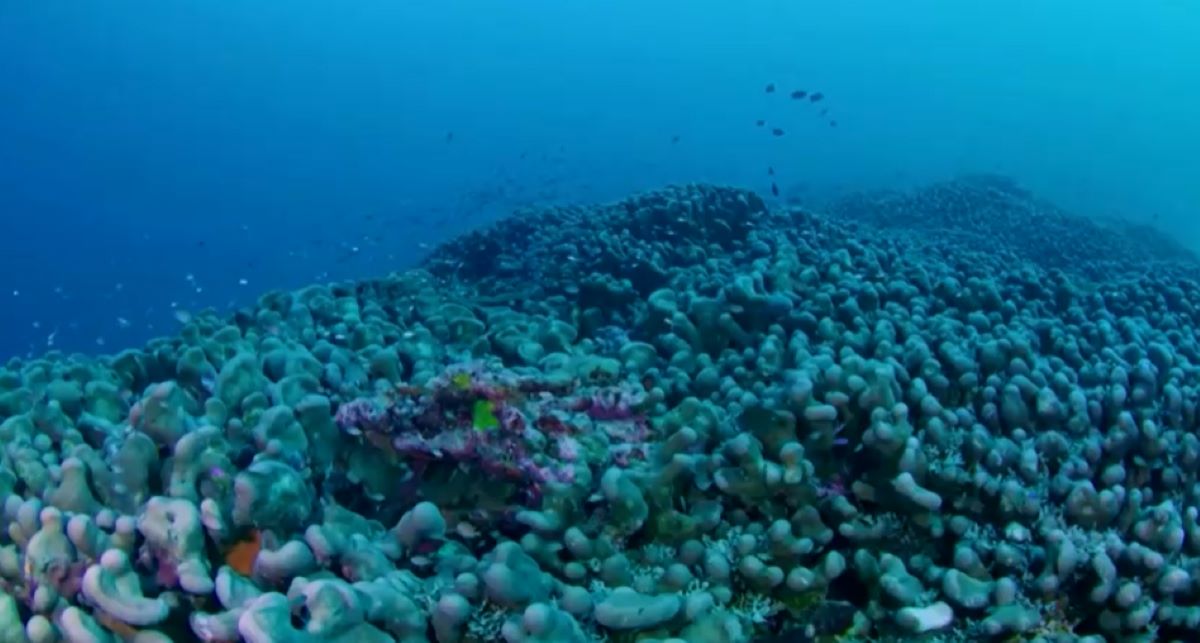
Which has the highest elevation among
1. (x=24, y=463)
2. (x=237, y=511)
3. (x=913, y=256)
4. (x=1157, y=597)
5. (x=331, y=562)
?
(x=913, y=256)

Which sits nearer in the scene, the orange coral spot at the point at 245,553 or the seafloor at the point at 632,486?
the seafloor at the point at 632,486

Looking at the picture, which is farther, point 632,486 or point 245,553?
point 632,486

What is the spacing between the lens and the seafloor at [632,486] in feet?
9.85

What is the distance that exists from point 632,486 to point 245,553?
1558mm

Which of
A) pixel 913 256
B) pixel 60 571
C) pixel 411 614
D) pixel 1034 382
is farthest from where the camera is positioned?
pixel 913 256

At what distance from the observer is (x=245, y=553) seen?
10.5ft

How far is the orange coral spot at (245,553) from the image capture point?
3188mm

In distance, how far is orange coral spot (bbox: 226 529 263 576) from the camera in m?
3.19

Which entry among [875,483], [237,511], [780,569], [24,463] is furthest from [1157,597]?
[24,463]

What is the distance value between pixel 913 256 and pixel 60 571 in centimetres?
787

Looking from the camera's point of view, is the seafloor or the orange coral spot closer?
the seafloor

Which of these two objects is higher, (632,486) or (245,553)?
(632,486)

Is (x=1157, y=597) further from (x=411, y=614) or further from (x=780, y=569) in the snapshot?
(x=411, y=614)

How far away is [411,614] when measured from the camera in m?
2.88
